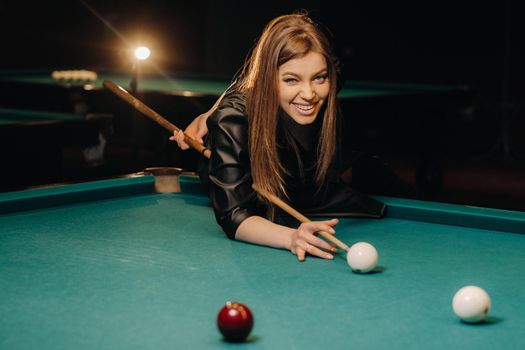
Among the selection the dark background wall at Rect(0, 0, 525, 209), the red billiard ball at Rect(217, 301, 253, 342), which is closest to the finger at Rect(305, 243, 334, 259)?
the red billiard ball at Rect(217, 301, 253, 342)

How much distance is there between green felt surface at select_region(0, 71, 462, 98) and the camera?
218 inches

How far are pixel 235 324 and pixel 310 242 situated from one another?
715 millimetres

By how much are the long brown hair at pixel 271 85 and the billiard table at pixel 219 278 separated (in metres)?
0.24

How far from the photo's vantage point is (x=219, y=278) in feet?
6.05

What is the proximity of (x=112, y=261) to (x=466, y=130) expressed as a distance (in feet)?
22.8

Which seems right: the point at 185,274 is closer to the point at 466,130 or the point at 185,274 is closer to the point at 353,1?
the point at 466,130

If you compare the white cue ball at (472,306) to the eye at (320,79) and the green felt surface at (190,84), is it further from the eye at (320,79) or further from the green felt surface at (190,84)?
the green felt surface at (190,84)

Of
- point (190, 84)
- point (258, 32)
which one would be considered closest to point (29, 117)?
point (190, 84)

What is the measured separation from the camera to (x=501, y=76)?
27.3 feet

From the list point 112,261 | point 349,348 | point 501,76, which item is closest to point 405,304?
point 349,348

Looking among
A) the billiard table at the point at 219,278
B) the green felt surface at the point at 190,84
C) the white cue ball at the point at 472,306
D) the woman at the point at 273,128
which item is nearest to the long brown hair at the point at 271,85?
the woman at the point at 273,128

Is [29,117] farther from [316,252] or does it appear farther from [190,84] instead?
[316,252]

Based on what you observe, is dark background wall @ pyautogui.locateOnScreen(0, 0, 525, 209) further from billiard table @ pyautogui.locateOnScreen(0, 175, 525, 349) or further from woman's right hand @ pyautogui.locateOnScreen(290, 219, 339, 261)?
woman's right hand @ pyautogui.locateOnScreen(290, 219, 339, 261)

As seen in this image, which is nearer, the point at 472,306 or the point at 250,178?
the point at 472,306
